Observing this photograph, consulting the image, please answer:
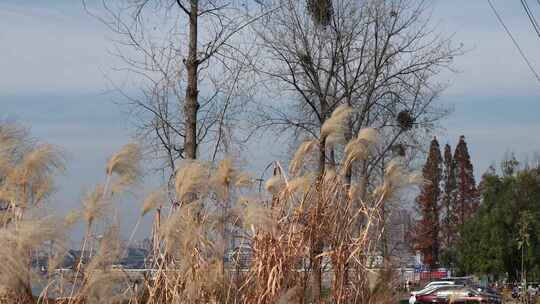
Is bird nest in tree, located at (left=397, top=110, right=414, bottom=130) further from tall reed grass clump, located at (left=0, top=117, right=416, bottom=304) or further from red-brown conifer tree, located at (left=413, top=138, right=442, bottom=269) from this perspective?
red-brown conifer tree, located at (left=413, top=138, right=442, bottom=269)

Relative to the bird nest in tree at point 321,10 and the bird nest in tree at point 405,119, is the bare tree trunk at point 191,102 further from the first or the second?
the bird nest in tree at point 405,119

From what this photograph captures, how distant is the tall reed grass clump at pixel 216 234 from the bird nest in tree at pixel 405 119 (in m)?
13.5

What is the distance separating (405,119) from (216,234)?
14.9 m

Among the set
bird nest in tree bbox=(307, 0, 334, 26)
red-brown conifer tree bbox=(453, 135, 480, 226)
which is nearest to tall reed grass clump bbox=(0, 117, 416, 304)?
bird nest in tree bbox=(307, 0, 334, 26)

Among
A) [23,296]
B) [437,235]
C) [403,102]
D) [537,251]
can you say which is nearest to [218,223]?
[23,296]

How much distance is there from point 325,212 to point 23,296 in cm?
247

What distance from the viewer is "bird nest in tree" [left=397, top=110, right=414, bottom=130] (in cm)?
2088

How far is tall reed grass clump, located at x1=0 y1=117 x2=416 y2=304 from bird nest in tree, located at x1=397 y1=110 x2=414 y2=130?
44.3 ft

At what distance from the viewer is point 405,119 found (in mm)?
20891

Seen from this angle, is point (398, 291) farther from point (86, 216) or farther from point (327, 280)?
point (86, 216)

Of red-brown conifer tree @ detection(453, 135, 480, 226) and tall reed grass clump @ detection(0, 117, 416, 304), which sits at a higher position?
red-brown conifer tree @ detection(453, 135, 480, 226)

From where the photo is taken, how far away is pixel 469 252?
187ft

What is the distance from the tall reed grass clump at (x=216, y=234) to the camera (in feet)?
17.2

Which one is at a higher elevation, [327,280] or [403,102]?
[403,102]
